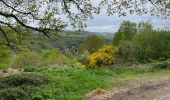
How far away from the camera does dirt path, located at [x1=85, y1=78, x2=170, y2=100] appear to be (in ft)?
44.5

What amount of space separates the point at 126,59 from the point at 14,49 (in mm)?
17699

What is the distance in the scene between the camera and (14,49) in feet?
56.7

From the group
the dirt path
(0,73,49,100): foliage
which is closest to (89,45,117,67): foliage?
(0,73,49,100): foliage

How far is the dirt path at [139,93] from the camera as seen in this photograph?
1356cm

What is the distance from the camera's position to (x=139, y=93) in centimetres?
1443

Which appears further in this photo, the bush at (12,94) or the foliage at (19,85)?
the foliage at (19,85)

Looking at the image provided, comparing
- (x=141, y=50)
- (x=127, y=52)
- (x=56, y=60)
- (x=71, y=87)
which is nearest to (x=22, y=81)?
(x=71, y=87)

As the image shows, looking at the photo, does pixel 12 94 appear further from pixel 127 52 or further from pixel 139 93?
Answer: pixel 127 52

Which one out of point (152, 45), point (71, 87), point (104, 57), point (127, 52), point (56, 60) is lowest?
point (56, 60)

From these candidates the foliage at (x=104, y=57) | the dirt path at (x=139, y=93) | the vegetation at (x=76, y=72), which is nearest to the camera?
the dirt path at (x=139, y=93)

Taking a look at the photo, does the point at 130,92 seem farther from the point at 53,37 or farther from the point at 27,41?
the point at 27,41

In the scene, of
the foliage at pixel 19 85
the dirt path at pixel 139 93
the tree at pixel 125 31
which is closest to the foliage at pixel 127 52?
the tree at pixel 125 31

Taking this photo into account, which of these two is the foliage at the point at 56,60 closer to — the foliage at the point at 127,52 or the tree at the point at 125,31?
the foliage at the point at 127,52

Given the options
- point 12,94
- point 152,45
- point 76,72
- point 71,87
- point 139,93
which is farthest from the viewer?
point 152,45
